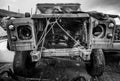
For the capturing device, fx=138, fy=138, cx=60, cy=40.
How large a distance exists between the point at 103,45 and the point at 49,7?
2.71 metres

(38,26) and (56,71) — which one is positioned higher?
(38,26)

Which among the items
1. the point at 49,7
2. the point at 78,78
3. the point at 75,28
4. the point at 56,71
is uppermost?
the point at 49,7

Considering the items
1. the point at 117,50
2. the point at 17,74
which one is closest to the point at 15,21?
the point at 17,74

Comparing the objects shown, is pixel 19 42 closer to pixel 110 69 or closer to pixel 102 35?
pixel 102 35

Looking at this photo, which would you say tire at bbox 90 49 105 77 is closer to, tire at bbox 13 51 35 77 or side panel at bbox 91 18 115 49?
side panel at bbox 91 18 115 49

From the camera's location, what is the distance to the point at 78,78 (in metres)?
3.10

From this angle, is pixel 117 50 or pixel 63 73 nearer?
pixel 63 73

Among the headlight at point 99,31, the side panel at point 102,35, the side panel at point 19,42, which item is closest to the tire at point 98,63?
the side panel at point 102,35

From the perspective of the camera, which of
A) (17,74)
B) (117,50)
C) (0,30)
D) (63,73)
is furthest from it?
(0,30)

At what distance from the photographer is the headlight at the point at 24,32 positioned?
3.40 meters

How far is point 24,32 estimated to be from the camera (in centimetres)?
349

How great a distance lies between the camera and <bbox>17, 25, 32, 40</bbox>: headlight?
11.2 feet

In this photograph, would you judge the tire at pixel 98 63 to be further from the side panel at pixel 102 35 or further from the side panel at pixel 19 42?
the side panel at pixel 19 42

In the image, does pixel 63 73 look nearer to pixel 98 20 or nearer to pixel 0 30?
pixel 98 20
